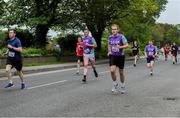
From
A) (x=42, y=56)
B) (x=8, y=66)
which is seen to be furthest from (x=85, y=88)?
(x=42, y=56)

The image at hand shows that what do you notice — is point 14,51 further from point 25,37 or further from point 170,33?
point 170,33

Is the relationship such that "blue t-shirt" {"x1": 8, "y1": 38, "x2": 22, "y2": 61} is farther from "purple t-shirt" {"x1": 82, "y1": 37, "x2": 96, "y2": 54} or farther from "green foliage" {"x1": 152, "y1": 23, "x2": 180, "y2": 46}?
"green foliage" {"x1": 152, "y1": 23, "x2": 180, "y2": 46}

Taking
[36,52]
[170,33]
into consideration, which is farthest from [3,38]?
[170,33]

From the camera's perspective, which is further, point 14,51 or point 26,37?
point 26,37

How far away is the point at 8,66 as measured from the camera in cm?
1585

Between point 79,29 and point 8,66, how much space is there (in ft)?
84.2

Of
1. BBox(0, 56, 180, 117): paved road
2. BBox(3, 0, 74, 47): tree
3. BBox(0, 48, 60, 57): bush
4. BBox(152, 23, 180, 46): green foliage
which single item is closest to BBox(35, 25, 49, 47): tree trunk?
BBox(3, 0, 74, 47): tree

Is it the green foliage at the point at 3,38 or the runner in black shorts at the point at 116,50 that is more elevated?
the green foliage at the point at 3,38

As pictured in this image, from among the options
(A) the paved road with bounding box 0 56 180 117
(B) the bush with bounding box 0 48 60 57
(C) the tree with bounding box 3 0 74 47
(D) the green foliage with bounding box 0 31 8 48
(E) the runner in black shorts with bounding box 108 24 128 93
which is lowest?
(A) the paved road with bounding box 0 56 180 117

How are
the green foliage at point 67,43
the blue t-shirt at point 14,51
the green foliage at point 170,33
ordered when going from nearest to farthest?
the blue t-shirt at point 14,51 < the green foliage at point 67,43 < the green foliage at point 170,33

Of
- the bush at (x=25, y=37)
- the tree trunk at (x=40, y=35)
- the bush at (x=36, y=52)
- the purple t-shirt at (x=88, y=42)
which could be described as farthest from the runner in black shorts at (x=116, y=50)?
the bush at (x=25, y=37)

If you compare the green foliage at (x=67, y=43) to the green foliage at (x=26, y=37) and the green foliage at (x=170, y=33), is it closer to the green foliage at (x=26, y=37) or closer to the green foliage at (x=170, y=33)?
the green foliage at (x=26, y=37)

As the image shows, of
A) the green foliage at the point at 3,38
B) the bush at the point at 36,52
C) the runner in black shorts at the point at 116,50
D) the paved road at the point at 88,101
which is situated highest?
the green foliage at the point at 3,38

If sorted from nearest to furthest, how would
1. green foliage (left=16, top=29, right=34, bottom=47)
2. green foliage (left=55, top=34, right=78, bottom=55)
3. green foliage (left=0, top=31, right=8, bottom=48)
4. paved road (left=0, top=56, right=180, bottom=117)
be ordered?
1. paved road (left=0, top=56, right=180, bottom=117)
2. green foliage (left=0, top=31, right=8, bottom=48)
3. green foliage (left=16, top=29, right=34, bottom=47)
4. green foliage (left=55, top=34, right=78, bottom=55)
